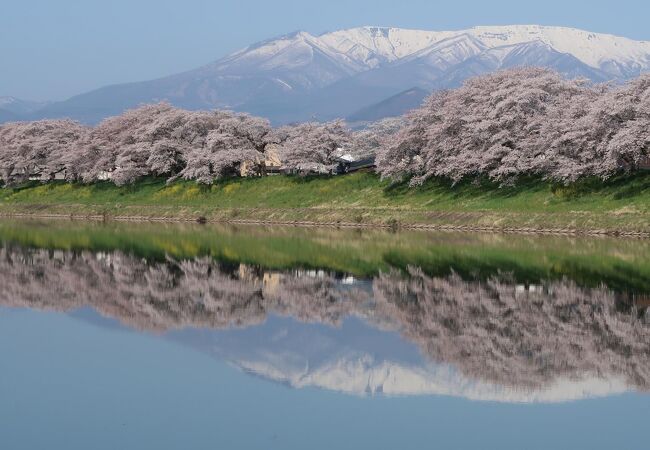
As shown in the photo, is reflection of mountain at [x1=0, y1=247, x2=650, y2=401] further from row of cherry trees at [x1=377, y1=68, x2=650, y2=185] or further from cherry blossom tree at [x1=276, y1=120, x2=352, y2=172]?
cherry blossom tree at [x1=276, y1=120, x2=352, y2=172]

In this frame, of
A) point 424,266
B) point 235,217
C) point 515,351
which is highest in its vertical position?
point 515,351

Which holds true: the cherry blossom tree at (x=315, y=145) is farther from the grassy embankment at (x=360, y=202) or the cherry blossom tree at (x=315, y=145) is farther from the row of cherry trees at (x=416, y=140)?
the grassy embankment at (x=360, y=202)

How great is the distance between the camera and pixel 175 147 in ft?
315

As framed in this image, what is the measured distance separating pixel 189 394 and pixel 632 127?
47.1m

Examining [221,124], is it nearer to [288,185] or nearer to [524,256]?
[288,185]

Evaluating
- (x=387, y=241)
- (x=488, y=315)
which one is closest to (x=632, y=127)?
(x=387, y=241)

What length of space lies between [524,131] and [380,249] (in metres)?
24.1

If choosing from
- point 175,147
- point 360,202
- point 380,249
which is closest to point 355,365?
point 380,249

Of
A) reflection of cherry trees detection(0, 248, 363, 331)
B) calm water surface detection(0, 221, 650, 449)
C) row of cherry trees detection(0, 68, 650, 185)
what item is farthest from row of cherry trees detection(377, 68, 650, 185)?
reflection of cherry trees detection(0, 248, 363, 331)

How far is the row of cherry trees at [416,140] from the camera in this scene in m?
63.9

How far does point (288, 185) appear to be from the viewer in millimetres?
85062

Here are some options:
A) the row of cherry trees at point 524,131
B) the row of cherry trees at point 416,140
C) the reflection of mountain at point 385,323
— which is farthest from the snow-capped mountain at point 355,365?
the row of cherry trees at point 416,140

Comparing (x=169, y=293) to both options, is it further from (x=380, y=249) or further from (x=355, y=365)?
(x=380, y=249)

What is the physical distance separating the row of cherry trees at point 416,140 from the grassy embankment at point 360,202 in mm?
1293
